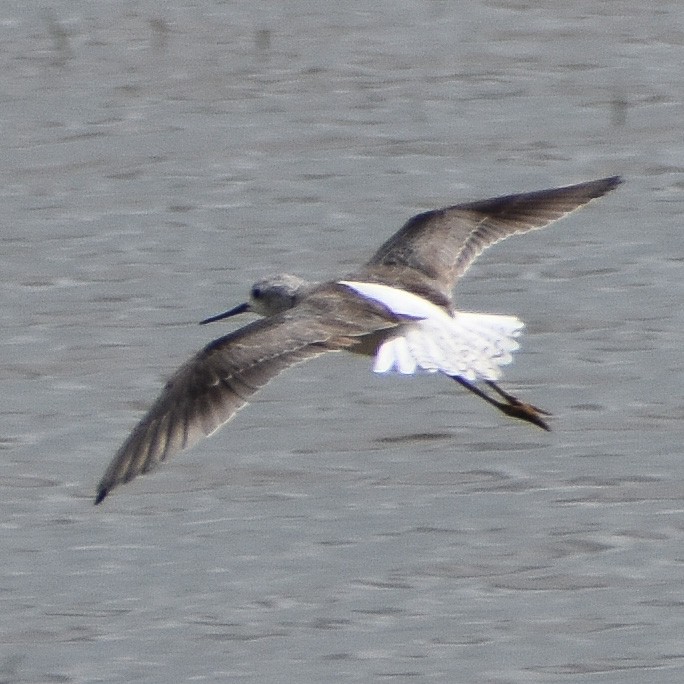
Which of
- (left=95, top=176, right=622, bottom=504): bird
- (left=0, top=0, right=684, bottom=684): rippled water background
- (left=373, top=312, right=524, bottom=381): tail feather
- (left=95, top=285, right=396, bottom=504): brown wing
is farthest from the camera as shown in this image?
(left=0, top=0, right=684, bottom=684): rippled water background

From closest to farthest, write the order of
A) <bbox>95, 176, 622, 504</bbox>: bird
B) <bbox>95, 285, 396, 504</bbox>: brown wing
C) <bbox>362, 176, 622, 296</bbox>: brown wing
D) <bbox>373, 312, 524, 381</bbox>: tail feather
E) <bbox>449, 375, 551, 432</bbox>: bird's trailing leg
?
1. <bbox>95, 285, 396, 504</bbox>: brown wing
2. <bbox>95, 176, 622, 504</bbox>: bird
3. <bbox>373, 312, 524, 381</bbox>: tail feather
4. <bbox>449, 375, 551, 432</bbox>: bird's trailing leg
5. <bbox>362, 176, 622, 296</bbox>: brown wing

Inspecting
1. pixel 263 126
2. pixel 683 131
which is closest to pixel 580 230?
pixel 683 131

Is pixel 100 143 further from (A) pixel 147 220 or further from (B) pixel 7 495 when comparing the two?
(B) pixel 7 495

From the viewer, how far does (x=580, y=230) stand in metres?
13.8

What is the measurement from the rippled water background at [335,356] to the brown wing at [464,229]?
1097 millimetres

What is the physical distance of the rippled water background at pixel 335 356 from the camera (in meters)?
9.65

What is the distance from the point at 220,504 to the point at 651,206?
4.31m

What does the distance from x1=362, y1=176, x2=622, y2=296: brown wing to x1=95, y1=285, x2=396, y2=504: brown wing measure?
3.42 ft

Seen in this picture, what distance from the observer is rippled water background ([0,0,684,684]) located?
9.65m

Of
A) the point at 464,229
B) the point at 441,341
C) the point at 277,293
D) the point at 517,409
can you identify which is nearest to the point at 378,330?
the point at 441,341

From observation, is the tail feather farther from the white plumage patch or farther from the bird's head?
the bird's head

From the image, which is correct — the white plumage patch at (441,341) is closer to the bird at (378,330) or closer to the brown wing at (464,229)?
the bird at (378,330)

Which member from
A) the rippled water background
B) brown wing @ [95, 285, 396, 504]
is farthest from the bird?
the rippled water background

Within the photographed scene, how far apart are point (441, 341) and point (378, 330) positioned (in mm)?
250
